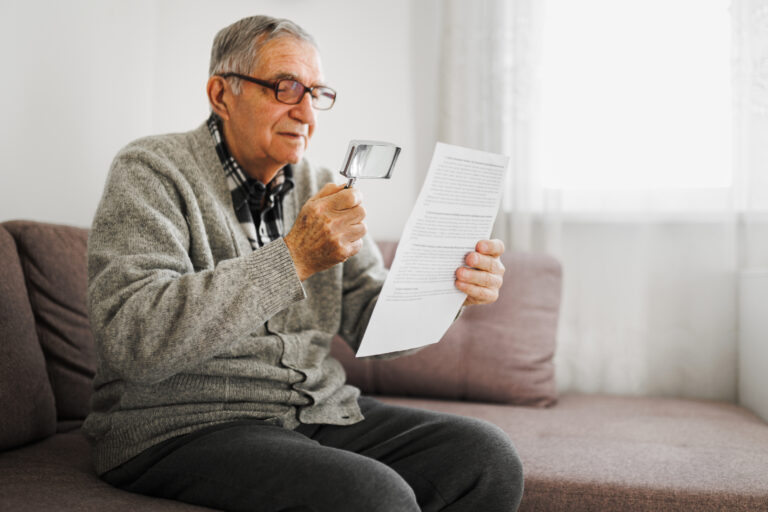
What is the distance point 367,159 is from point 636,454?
86cm

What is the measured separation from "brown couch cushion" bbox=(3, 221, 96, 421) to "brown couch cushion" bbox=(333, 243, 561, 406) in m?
0.68

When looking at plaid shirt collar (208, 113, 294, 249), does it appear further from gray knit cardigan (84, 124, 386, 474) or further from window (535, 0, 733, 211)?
window (535, 0, 733, 211)

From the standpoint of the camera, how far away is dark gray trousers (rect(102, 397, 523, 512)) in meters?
0.87

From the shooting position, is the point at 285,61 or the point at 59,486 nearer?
the point at 59,486

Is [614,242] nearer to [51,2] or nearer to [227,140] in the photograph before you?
[227,140]

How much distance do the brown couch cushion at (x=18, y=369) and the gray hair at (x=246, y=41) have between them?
0.60 metres

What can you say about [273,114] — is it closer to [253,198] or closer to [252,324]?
[253,198]

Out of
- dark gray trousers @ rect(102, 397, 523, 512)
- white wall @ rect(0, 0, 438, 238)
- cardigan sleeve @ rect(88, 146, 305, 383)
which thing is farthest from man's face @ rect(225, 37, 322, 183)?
white wall @ rect(0, 0, 438, 238)

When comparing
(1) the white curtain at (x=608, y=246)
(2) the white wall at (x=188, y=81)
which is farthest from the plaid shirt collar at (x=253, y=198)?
(1) the white curtain at (x=608, y=246)

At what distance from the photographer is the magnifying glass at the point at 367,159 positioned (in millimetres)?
956

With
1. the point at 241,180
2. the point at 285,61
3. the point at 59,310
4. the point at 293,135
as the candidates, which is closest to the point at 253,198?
the point at 241,180

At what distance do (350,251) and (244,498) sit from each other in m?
0.41

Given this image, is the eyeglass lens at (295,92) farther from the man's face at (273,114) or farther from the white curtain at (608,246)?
the white curtain at (608,246)

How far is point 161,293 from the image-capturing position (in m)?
0.91
